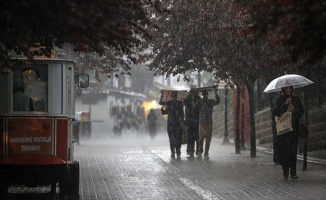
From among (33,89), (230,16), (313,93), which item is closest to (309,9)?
(33,89)

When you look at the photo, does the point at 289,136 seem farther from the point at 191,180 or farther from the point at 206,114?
the point at 206,114

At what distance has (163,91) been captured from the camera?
25.1 m

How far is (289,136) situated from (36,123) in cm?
565

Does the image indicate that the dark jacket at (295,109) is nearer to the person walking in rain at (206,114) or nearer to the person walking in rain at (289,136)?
the person walking in rain at (289,136)

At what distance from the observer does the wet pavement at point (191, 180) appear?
13250 mm

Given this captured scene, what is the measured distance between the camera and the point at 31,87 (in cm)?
1246

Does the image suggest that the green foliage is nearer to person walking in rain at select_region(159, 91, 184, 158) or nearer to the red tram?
the red tram

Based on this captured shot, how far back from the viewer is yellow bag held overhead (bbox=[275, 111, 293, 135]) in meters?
15.5

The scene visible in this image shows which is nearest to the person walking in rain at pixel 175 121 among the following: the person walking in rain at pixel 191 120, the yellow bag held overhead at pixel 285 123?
the person walking in rain at pixel 191 120

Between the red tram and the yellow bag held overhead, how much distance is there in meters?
4.90

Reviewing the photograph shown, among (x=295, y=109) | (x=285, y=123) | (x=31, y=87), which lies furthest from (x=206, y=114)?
(x=31, y=87)

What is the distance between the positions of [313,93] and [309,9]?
15.6 meters

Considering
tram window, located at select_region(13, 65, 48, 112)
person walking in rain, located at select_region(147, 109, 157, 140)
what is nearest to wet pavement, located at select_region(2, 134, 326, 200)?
tram window, located at select_region(13, 65, 48, 112)

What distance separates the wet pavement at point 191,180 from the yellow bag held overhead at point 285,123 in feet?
3.31
